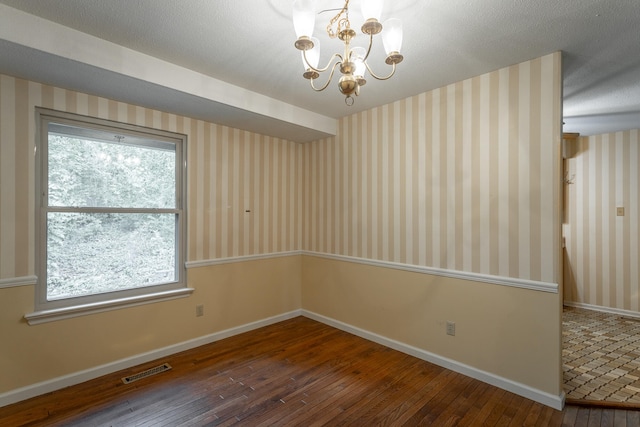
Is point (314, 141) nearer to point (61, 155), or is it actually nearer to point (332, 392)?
point (61, 155)

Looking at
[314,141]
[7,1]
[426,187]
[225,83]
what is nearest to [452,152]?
[426,187]

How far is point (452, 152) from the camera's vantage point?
271cm

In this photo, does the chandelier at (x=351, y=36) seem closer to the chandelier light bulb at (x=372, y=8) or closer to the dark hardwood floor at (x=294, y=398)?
the chandelier light bulb at (x=372, y=8)

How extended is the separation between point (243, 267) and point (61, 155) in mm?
2001

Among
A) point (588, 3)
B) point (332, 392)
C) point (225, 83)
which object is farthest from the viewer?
point (225, 83)

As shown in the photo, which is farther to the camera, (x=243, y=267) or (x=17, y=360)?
(x=243, y=267)

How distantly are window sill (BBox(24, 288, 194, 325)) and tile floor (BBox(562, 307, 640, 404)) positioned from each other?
346 centimetres

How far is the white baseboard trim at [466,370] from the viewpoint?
220cm

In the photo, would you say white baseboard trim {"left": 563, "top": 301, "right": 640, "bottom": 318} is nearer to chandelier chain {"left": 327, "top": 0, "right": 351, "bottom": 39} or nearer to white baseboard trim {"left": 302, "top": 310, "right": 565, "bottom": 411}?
white baseboard trim {"left": 302, "top": 310, "right": 565, "bottom": 411}

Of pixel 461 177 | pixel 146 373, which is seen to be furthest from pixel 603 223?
pixel 146 373

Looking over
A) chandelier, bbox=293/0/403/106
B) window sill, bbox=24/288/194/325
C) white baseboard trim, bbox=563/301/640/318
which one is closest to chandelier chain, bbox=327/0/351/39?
chandelier, bbox=293/0/403/106

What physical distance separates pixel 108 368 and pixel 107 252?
39.2 inches

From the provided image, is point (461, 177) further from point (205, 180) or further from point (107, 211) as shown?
point (107, 211)

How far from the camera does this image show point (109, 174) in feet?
8.91
